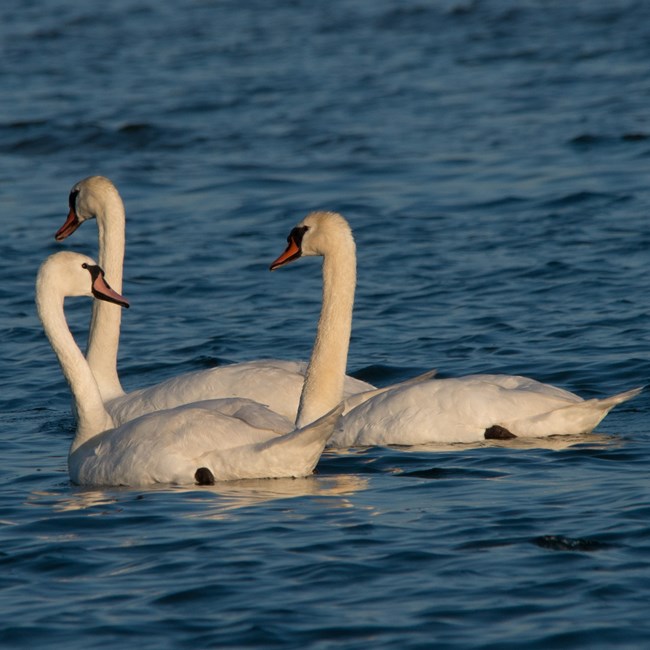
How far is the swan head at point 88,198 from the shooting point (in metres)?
11.7

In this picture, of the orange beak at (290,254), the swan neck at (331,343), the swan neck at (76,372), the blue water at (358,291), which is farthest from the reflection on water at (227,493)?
the orange beak at (290,254)

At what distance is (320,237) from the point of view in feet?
33.1

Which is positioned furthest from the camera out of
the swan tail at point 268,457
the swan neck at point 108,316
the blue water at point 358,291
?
the swan neck at point 108,316

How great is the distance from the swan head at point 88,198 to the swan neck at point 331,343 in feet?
7.39

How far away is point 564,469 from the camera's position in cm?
884

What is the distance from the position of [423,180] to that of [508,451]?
9.96 m

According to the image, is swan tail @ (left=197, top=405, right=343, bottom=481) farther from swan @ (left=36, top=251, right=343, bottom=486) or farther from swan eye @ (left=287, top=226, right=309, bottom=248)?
swan eye @ (left=287, top=226, right=309, bottom=248)

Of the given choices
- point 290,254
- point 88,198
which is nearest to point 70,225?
point 88,198

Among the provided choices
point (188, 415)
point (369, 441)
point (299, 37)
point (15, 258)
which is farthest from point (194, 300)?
point (299, 37)

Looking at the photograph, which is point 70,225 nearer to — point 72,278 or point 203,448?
point 72,278

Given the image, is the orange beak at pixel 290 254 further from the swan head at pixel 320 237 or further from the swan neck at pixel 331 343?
the swan neck at pixel 331 343

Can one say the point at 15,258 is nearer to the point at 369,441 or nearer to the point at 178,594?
the point at 369,441

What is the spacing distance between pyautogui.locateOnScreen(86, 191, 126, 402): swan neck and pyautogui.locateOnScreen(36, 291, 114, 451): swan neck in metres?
1.51

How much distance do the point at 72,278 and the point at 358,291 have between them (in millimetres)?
5618
